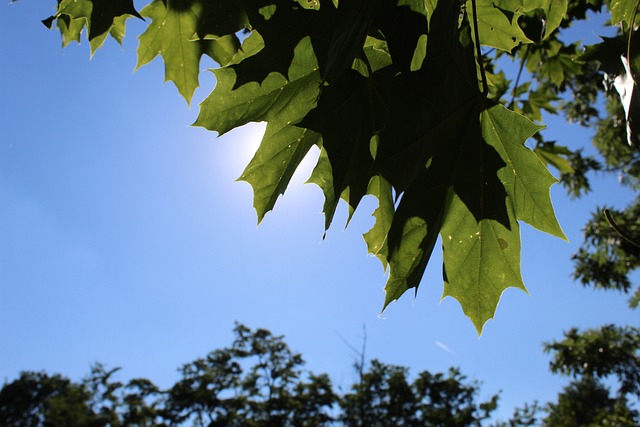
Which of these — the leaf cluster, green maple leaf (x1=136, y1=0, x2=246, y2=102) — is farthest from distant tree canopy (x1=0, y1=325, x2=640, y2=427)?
green maple leaf (x1=136, y1=0, x2=246, y2=102)

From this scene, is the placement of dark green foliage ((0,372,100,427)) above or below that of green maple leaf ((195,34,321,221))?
above

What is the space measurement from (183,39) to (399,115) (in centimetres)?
73

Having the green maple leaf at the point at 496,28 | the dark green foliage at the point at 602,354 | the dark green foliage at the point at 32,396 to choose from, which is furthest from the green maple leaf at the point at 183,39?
the dark green foliage at the point at 32,396

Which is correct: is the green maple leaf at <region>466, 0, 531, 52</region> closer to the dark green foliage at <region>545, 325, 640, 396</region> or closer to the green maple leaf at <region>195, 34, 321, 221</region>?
the green maple leaf at <region>195, 34, 321, 221</region>

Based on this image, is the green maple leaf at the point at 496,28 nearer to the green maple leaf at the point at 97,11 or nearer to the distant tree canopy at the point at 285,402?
the green maple leaf at the point at 97,11

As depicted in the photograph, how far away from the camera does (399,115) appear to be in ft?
3.31

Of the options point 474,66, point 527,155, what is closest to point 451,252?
point 527,155

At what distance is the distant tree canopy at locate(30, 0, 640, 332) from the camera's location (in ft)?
3.29

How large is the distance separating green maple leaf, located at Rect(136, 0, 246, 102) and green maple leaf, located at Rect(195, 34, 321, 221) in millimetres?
122

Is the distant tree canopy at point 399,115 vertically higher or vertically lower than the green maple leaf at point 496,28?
lower

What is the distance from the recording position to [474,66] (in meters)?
1.02

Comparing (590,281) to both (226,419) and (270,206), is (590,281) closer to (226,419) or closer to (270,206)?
(270,206)

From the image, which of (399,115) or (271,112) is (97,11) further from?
(399,115)

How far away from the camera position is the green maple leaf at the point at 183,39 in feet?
4.02
